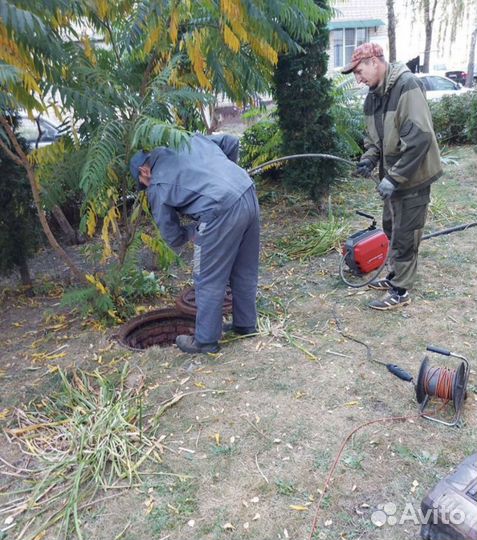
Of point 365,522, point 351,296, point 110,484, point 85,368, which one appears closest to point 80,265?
point 85,368

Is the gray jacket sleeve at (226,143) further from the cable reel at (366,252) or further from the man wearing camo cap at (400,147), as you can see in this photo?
the cable reel at (366,252)

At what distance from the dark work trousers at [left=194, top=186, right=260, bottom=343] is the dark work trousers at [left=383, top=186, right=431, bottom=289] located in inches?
49.8

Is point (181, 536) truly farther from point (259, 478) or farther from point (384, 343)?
point (384, 343)

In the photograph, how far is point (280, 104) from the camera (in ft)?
21.3

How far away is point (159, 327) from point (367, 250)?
1985mm

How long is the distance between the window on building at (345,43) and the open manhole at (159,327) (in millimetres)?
24339

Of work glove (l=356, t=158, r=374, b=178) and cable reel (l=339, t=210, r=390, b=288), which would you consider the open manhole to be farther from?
work glove (l=356, t=158, r=374, b=178)

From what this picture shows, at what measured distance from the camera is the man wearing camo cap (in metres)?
3.71

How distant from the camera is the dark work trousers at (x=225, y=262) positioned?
3303 mm

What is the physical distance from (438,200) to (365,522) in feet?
18.3

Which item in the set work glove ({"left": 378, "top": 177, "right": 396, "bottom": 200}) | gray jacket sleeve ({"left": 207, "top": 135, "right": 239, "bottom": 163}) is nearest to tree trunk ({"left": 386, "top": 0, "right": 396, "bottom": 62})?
work glove ({"left": 378, "top": 177, "right": 396, "bottom": 200})

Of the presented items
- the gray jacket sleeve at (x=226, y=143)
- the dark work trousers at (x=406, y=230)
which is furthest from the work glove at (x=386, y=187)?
the gray jacket sleeve at (x=226, y=143)

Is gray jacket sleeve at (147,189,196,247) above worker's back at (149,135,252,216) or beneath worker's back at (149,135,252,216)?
beneath

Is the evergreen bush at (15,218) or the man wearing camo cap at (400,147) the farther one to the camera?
the evergreen bush at (15,218)
